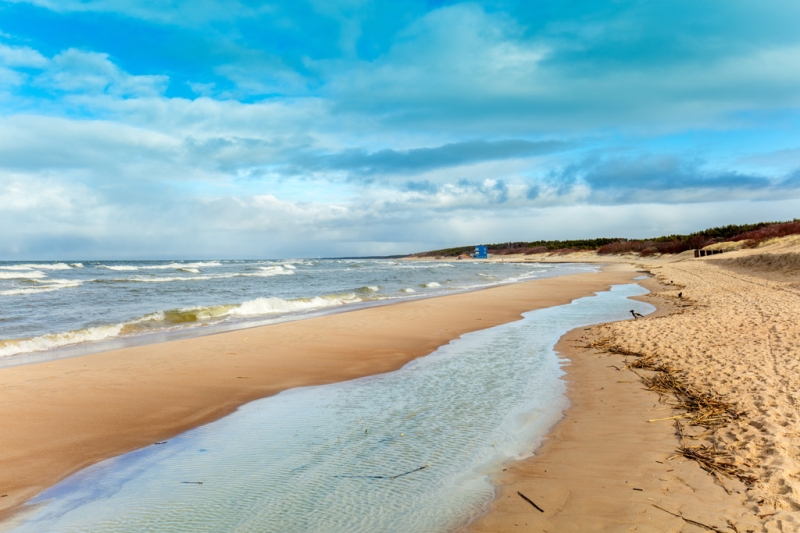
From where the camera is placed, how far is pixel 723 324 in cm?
1068

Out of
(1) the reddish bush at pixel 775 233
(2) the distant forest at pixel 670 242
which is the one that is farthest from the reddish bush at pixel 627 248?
(1) the reddish bush at pixel 775 233

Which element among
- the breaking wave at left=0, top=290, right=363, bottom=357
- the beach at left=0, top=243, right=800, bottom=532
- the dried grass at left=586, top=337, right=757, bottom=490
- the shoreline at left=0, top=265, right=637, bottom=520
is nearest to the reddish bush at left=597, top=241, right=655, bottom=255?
the breaking wave at left=0, top=290, right=363, bottom=357

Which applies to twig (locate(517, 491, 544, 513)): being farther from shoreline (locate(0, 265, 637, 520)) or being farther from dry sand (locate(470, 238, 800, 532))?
shoreline (locate(0, 265, 637, 520))

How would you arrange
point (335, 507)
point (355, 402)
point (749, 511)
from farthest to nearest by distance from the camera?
point (355, 402) < point (335, 507) < point (749, 511)

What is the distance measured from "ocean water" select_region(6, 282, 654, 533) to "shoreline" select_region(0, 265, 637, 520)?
417 mm

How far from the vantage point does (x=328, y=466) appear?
14.5 feet

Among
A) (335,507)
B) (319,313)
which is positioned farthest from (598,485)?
(319,313)

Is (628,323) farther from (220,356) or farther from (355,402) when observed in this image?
(220,356)

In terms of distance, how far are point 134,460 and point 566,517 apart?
13.2ft

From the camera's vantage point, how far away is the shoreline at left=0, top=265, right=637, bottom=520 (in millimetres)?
5027

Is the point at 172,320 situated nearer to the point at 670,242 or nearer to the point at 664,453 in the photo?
the point at 664,453

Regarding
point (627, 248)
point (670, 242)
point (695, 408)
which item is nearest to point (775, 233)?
point (670, 242)

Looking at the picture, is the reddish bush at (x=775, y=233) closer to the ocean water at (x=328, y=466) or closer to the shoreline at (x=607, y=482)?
the ocean water at (x=328, y=466)

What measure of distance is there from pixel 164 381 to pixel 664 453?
23.0 ft
